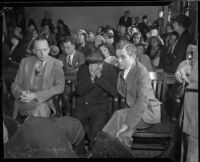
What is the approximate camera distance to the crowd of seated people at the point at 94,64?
2.21 metres

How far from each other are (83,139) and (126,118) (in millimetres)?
358

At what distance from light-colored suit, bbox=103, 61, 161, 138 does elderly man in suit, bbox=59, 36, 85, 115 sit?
1.06 ft

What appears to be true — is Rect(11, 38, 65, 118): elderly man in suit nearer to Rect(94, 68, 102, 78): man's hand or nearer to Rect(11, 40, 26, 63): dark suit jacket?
Rect(11, 40, 26, 63): dark suit jacket

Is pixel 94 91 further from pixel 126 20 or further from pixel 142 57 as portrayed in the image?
pixel 126 20

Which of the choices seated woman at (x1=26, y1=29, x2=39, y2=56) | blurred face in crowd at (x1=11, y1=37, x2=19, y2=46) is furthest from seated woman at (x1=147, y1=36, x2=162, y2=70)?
blurred face in crowd at (x1=11, y1=37, x2=19, y2=46)

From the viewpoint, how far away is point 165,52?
7.32ft

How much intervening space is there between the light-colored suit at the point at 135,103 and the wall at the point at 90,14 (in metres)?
0.37

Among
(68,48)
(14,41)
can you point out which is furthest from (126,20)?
(14,41)

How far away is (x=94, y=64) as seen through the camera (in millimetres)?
2240

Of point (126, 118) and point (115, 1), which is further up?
point (115, 1)

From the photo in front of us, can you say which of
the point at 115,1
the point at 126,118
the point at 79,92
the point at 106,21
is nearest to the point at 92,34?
the point at 106,21

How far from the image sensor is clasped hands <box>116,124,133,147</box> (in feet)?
7.51

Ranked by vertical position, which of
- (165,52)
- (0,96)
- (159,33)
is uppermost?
(159,33)

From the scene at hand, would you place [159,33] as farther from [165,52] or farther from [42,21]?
[42,21]
